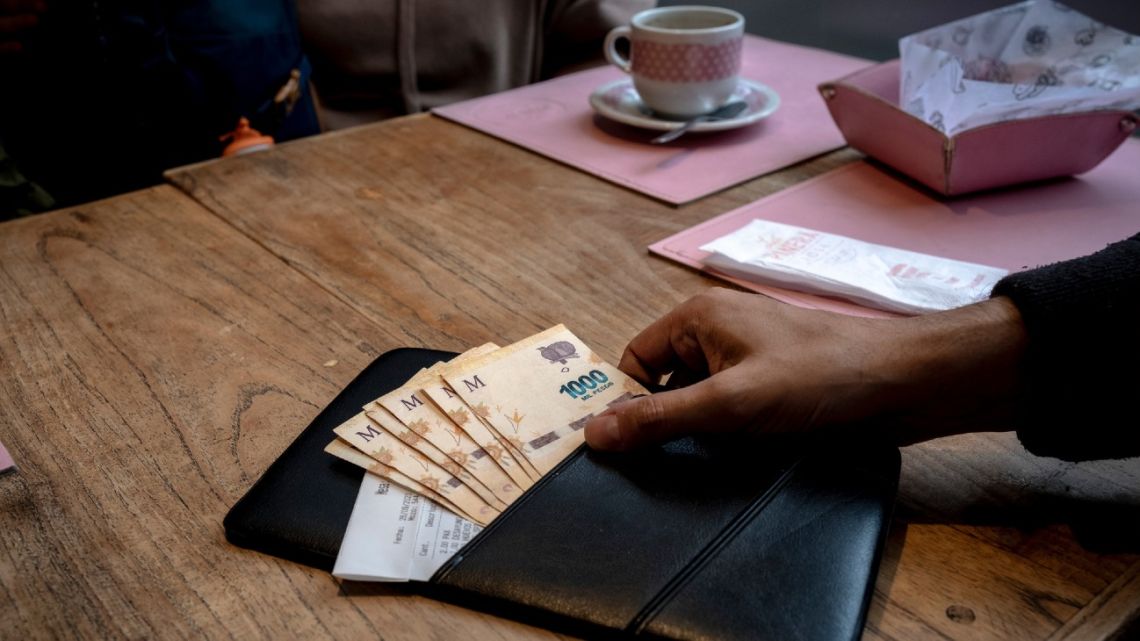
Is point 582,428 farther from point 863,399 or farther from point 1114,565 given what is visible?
point 1114,565

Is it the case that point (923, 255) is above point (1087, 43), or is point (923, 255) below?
below

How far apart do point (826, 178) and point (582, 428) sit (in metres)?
0.63

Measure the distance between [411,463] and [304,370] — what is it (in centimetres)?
20

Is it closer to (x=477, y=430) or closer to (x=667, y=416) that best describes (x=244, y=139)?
(x=477, y=430)

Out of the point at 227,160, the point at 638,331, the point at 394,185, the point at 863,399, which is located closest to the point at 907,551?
the point at 863,399

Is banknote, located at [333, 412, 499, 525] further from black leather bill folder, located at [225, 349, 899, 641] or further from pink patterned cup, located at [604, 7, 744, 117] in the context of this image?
pink patterned cup, located at [604, 7, 744, 117]

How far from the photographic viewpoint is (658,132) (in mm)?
1301

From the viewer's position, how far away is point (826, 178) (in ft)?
3.68

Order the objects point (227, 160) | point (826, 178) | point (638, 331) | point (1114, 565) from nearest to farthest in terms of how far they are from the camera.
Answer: point (1114, 565), point (638, 331), point (826, 178), point (227, 160)

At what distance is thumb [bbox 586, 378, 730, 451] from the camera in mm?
586

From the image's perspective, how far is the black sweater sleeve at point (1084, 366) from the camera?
604 mm

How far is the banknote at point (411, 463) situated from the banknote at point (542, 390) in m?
0.05

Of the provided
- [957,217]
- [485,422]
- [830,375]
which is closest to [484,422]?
[485,422]

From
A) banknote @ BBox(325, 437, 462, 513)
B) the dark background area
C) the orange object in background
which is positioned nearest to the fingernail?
banknote @ BBox(325, 437, 462, 513)
